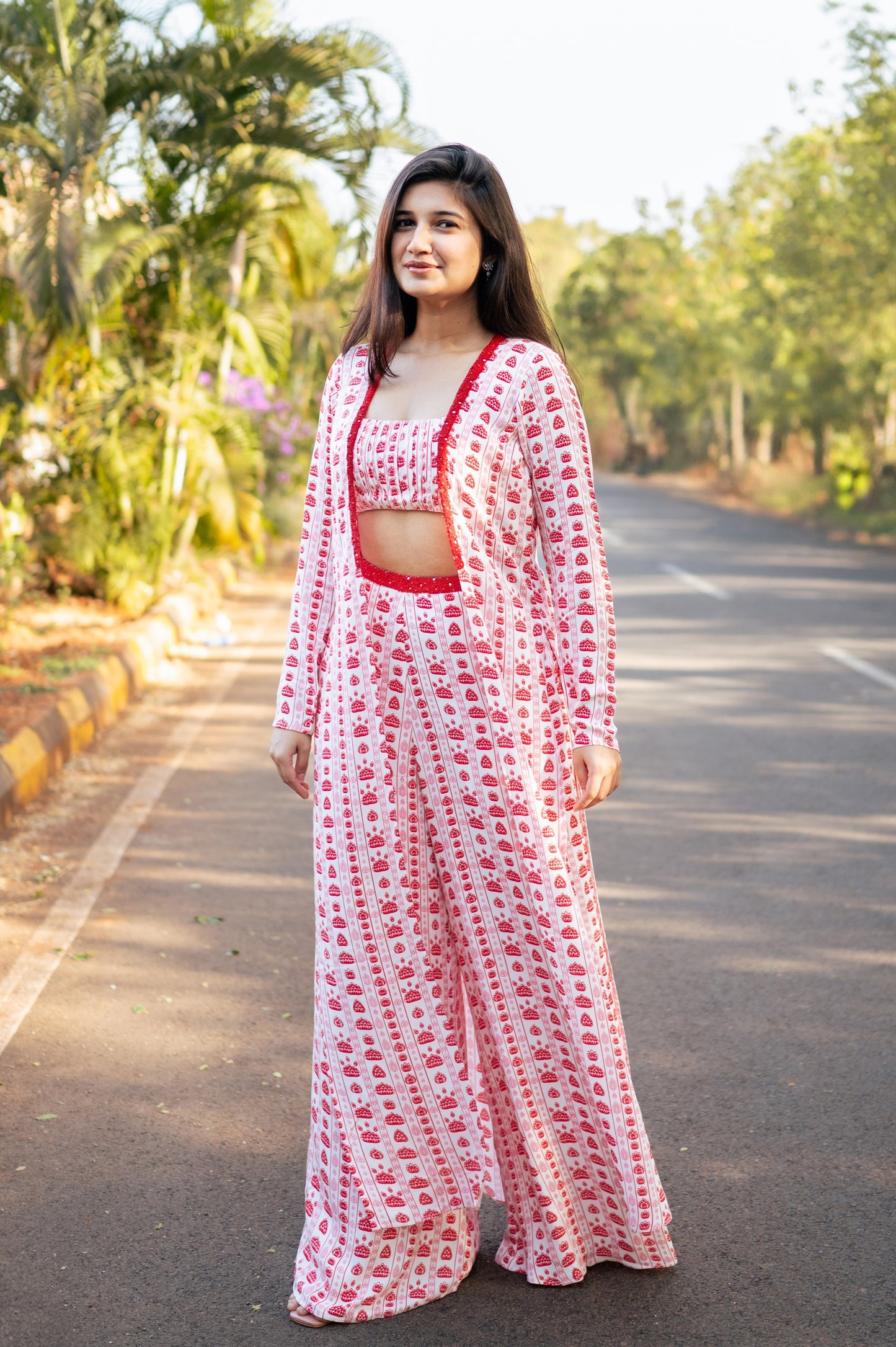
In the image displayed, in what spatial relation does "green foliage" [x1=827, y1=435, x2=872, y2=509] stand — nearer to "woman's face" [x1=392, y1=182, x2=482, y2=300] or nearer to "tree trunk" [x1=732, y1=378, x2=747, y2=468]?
"tree trunk" [x1=732, y1=378, x2=747, y2=468]

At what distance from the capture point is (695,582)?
15430 mm

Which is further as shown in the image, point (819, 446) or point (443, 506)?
point (819, 446)

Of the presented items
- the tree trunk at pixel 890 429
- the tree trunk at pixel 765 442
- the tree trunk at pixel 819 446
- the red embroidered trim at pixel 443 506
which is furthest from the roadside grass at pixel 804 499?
the red embroidered trim at pixel 443 506

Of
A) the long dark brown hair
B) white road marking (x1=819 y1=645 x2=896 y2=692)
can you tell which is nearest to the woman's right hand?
the long dark brown hair

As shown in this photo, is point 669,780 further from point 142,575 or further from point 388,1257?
point 142,575

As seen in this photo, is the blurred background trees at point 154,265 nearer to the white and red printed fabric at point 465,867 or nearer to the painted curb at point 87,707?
the painted curb at point 87,707

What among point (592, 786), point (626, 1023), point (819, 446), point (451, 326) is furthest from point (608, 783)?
point (819, 446)

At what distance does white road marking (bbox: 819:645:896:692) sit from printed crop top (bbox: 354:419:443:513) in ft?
23.6

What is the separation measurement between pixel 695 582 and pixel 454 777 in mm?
13030

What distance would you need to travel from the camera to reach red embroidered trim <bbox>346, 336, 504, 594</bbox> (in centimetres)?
260

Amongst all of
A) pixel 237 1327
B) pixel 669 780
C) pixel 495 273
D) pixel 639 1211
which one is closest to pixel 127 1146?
pixel 237 1327

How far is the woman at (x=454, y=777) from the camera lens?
263 centimetres

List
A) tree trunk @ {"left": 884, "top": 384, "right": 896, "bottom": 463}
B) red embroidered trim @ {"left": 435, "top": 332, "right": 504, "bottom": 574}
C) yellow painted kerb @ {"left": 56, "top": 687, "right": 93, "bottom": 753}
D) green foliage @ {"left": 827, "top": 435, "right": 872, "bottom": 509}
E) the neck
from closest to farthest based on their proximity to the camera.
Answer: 1. red embroidered trim @ {"left": 435, "top": 332, "right": 504, "bottom": 574}
2. the neck
3. yellow painted kerb @ {"left": 56, "top": 687, "right": 93, "bottom": 753}
4. tree trunk @ {"left": 884, "top": 384, "right": 896, "bottom": 463}
5. green foliage @ {"left": 827, "top": 435, "right": 872, "bottom": 509}

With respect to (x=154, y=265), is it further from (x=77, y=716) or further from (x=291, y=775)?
(x=291, y=775)
